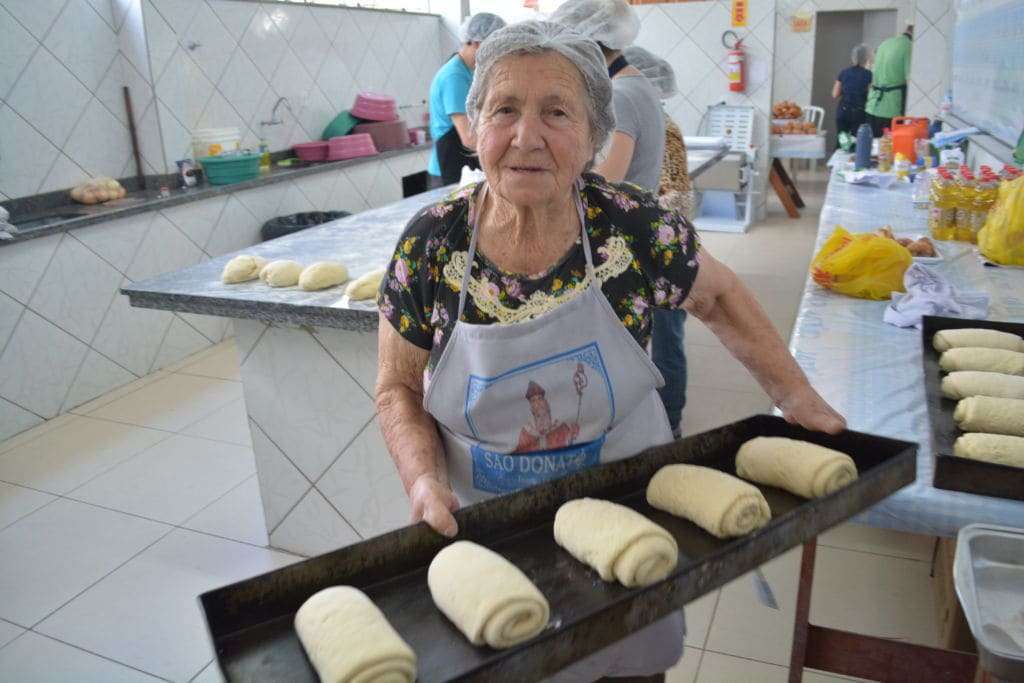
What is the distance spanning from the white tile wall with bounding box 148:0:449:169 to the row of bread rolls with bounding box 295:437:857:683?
14.2 ft

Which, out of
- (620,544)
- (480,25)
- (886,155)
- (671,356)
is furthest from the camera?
(886,155)

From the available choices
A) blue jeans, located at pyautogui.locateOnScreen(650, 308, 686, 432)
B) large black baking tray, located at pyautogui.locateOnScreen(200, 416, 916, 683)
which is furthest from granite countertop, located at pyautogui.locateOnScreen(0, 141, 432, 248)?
large black baking tray, located at pyautogui.locateOnScreen(200, 416, 916, 683)


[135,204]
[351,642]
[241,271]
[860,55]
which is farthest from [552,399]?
[860,55]

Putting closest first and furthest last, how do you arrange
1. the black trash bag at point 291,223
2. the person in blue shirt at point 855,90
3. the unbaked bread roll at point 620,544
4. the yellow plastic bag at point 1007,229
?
the unbaked bread roll at point 620,544, the yellow plastic bag at point 1007,229, the black trash bag at point 291,223, the person in blue shirt at point 855,90

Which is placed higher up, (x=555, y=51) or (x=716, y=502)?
(x=555, y=51)

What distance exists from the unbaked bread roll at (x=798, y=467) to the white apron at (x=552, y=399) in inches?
8.5

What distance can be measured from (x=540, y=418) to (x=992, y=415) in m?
0.84

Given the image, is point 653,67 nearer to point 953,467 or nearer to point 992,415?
point 992,415

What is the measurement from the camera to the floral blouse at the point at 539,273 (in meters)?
1.31

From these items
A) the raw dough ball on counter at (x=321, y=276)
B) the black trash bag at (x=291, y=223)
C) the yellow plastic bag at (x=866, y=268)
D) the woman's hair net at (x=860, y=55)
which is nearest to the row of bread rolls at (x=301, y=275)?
the raw dough ball on counter at (x=321, y=276)

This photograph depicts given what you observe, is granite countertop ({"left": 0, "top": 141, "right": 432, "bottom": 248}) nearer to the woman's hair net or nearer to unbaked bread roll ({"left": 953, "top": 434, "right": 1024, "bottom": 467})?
unbaked bread roll ({"left": 953, "top": 434, "right": 1024, "bottom": 467})

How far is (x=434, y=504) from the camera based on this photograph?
1178 millimetres

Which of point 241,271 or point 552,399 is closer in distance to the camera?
point 552,399

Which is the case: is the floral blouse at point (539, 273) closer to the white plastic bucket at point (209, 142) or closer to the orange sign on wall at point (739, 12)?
the white plastic bucket at point (209, 142)
